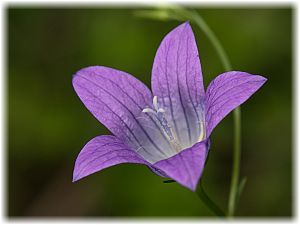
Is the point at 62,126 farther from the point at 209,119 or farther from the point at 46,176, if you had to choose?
the point at 209,119

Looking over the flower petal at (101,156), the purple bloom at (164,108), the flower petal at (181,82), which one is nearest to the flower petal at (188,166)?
the purple bloom at (164,108)

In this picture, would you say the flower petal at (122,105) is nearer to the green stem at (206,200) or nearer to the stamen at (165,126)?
the stamen at (165,126)

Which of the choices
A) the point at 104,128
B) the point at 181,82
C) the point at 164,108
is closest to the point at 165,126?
the point at 164,108

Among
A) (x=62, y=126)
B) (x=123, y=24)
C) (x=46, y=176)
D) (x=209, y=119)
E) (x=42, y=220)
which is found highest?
(x=123, y=24)

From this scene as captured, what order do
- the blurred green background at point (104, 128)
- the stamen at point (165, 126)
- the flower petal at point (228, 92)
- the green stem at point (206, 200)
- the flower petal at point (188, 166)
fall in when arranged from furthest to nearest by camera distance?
the blurred green background at point (104, 128) < the stamen at point (165, 126) < the green stem at point (206, 200) < the flower petal at point (228, 92) < the flower petal at point (188, 166)

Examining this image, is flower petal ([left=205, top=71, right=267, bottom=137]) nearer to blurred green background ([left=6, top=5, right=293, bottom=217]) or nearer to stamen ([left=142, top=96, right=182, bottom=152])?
stamen ([left=142, top=96, right=182, bottom=152])

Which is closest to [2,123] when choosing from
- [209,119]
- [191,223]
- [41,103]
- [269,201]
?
[41,103]

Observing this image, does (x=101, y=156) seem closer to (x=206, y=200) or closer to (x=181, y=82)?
(x=206, y=200)
